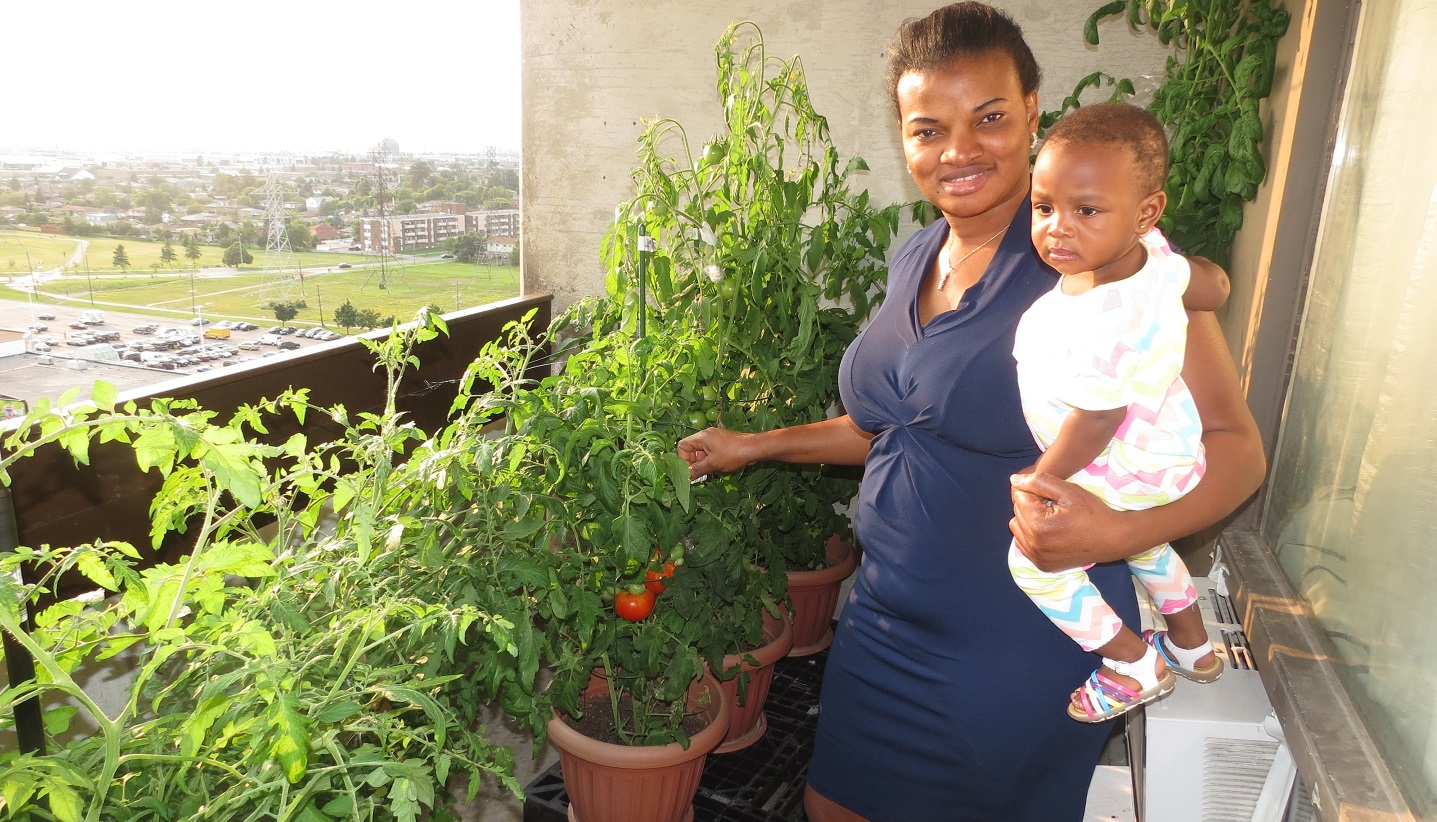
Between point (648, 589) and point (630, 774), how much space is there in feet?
1.28

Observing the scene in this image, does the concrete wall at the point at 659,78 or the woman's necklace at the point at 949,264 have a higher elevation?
the concrete wall at the point at 659,78

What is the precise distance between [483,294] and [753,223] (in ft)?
4.25

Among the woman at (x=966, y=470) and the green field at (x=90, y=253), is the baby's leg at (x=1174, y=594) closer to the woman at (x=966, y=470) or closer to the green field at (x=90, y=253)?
the woman at (x=966, y=470)

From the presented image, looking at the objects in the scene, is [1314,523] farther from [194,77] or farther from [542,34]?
[542,34]

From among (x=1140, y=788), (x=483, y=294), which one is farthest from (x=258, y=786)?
(x=483, y=294)

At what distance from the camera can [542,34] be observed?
10.3ft

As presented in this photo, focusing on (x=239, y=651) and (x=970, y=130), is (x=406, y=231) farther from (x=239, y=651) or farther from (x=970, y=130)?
(x=239, y=651)

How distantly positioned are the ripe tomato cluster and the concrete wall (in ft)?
4.69

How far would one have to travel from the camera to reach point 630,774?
1.83 meters

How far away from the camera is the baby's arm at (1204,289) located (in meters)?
1.05

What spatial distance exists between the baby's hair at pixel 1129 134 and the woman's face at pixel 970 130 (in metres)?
0.22

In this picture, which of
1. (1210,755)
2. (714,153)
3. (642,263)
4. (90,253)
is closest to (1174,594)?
(1210,755)

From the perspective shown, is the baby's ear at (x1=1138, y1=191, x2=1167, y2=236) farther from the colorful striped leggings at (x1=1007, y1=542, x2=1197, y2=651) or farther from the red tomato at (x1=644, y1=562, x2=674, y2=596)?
the red tomato at (x1=644, y1=562, x2=674, y2=596)

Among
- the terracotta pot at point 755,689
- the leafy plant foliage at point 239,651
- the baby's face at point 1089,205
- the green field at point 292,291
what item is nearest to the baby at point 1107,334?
the baby's face at point 1089,205
